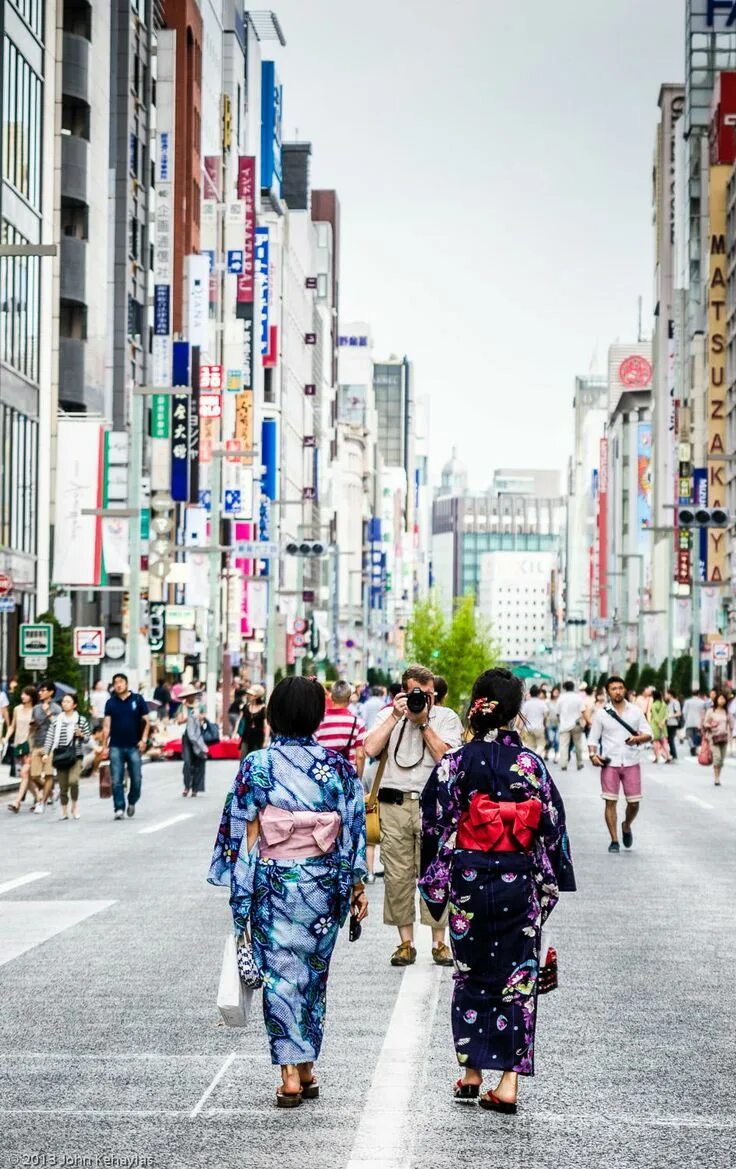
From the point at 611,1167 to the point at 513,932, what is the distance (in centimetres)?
109

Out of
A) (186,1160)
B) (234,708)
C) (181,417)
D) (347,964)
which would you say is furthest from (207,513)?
(186,1160)

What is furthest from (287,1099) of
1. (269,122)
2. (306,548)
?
(269,122)

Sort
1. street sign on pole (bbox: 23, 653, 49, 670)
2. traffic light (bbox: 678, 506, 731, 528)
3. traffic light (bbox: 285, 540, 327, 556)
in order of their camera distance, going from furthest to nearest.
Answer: traffic light (bbox: 285, 540, 327, 556)
traffic light (bbox: 678, 506, 731, 528)
street sign on pole (bbox: 23, 653, 49, 670)

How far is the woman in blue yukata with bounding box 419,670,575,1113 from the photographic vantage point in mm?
7246

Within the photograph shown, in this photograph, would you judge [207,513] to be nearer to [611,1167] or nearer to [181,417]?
[181,417]

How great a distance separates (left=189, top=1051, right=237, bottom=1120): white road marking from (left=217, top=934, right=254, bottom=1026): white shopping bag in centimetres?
38

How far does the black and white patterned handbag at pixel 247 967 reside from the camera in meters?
7.26

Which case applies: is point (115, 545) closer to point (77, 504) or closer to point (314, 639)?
point (77, 504)

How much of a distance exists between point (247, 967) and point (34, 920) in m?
7.19

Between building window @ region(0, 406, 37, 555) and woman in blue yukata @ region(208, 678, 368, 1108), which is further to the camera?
building window @ region(0, 406, 37, 555)

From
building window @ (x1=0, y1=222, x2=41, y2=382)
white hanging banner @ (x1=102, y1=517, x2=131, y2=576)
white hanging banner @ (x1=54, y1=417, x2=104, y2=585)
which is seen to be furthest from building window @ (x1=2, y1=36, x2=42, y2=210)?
white hanging banner @ (x1=102, y1=517, x2=131, y2=576)

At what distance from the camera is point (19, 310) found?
51.2 meters

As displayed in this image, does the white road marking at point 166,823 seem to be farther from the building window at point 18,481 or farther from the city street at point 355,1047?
the building window at point 18,481

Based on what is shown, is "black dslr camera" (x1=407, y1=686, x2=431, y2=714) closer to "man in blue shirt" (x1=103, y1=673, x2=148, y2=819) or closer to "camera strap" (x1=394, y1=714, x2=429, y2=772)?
"camera strap" (x1=394, y1=714, x2=429, y2=772)
